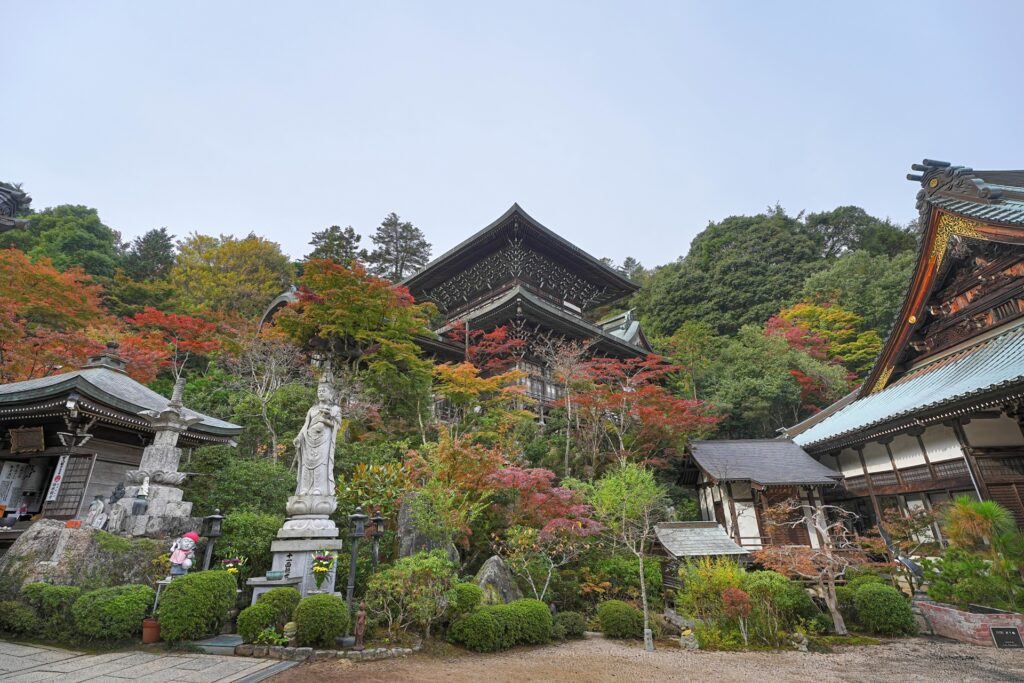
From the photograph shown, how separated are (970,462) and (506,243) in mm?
15702

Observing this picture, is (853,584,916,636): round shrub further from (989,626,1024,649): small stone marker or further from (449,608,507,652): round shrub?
(449,608,507,652): round shrub

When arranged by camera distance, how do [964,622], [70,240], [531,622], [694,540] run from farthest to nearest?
[70,240]
[694,540]
[964,622]
[531,622]

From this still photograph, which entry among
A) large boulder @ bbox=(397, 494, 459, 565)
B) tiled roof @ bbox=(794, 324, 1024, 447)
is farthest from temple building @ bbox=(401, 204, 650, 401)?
large boulder @ bbox=(397, 494, 459, 565)

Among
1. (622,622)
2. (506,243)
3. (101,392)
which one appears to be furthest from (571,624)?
(506,243)

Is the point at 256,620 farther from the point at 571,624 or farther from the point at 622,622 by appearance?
the point at 622,622

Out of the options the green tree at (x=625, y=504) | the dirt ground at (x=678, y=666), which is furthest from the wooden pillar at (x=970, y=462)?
the green tree at (x=625, y=504)

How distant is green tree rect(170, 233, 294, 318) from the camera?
952 inches

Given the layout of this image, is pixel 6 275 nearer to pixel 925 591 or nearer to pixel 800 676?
pixel 800 676

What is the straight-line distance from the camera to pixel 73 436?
10188 mm

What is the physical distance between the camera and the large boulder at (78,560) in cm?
636

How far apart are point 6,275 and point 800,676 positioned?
25115mm

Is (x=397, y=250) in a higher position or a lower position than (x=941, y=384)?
higher

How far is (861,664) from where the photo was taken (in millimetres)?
6543

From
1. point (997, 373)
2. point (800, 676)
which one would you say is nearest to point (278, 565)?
point (800, 676)
